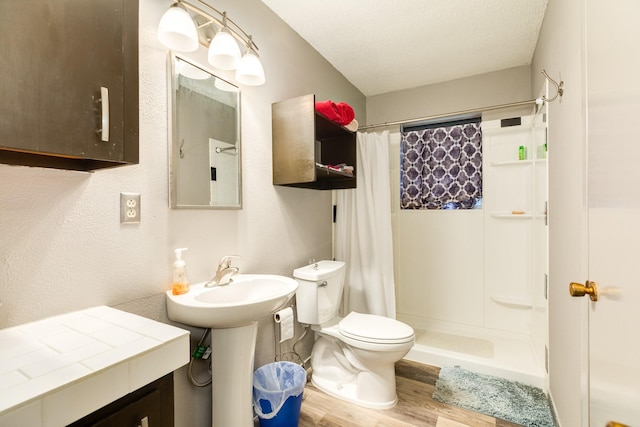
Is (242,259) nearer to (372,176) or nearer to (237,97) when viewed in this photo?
(237,97)

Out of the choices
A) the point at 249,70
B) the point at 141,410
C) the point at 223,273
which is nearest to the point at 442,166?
the point at 249,70

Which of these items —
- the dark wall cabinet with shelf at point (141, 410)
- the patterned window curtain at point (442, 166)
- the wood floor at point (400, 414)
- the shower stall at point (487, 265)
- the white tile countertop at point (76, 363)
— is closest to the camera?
the white tile countertop at point (76, 363)

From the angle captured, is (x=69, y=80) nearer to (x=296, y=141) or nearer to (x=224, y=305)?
(x=224, y=305)

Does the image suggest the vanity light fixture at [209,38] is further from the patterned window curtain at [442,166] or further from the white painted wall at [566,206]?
the patterned window curtain at [442,166]

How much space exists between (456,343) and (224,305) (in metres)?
2.27

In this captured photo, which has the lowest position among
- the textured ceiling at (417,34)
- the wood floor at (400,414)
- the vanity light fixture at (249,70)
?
the wood floor at (400,414)

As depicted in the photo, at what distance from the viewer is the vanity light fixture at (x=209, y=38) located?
120 centimetres

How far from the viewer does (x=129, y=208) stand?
1169mm

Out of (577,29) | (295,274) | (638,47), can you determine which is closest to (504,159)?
(577,29)

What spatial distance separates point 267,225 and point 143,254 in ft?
2.52

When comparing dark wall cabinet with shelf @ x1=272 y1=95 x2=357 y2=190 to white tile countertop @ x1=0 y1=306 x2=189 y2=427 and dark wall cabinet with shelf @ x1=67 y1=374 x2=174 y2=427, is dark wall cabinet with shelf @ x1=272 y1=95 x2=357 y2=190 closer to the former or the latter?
white tile countertop @ x1=0 y1=306 x2=189 y2=427

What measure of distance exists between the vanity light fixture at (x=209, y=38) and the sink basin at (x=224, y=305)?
41.0 inches

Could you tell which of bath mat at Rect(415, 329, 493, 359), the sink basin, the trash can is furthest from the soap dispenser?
bath mat at Rect(415, 329, 493, 359)

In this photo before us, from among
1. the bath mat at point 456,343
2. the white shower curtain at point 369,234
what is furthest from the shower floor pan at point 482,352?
the white shower curtain at point 369,234
